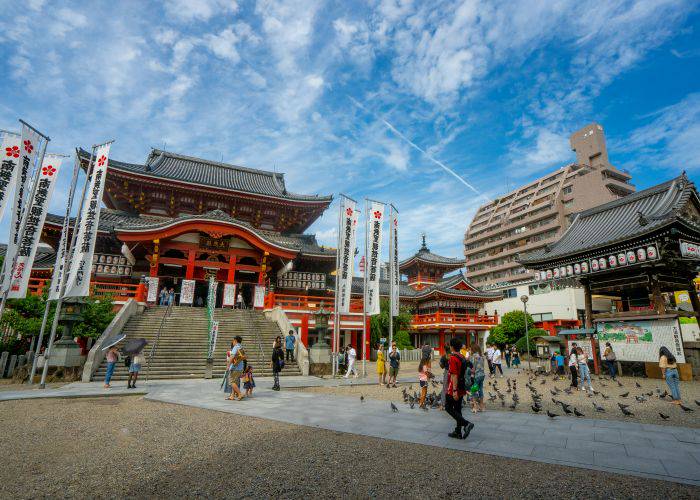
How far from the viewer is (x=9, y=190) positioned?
39.2ft

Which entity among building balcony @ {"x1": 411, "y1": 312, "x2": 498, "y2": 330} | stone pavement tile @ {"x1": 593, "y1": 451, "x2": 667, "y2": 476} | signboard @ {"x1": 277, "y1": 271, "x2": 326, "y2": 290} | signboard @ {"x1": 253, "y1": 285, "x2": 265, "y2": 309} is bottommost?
stone pavement tile @ {"x1": 593, "y1": 451, "x2": 667, "y2": 476}

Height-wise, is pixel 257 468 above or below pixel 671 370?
below

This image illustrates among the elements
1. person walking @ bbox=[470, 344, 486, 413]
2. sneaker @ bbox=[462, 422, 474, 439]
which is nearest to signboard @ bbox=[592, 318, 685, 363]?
person walking @ bbox=[470, 344, 486, 413]

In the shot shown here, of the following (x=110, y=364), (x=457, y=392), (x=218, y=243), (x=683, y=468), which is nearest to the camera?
(x=683, y=468)

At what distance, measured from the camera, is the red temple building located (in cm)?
2300

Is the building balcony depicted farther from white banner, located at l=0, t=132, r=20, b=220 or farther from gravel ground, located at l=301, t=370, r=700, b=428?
white banner, located at l=0, t=132, r=20, b=220

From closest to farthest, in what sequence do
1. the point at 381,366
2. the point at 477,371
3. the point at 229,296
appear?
1. the point at 477,371
2. the point at 381,366
3. the point at 229,296

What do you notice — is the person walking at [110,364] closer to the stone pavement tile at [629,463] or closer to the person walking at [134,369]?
the person walking at [134,369]

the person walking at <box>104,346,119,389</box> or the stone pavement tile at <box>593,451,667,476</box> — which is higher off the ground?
the person walking at <box>104,346,119,389</box>

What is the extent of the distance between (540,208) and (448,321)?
42.1 meters

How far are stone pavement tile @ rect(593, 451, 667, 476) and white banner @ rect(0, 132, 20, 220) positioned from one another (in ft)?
55.4

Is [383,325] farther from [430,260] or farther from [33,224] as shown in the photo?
[33,224]

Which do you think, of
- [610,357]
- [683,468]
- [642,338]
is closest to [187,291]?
[610,357]

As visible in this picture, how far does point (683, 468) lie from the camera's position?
498 cm
